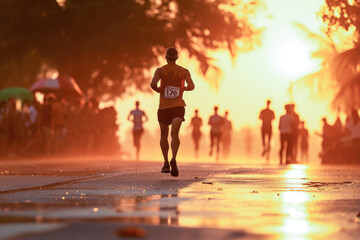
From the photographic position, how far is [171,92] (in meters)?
14.9

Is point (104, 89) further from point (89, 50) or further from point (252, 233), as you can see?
point (252, 233)

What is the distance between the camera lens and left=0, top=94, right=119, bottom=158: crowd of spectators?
26.8 metres

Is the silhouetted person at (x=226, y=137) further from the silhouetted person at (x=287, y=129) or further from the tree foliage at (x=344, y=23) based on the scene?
the tree foliage at (x=344, y=23)

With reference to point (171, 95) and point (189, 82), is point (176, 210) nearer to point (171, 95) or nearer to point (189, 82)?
point (171, 95)

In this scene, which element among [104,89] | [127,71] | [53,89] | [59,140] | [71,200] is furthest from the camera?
[104,89]

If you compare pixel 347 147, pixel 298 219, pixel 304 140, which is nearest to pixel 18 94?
pixel 304 140

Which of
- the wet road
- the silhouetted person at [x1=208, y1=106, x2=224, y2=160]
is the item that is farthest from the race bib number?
the silhouetted person at [x1=208, y1=106, x2=224, y2=160]

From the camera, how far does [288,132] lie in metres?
→ 28.0

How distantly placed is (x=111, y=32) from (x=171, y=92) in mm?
25454

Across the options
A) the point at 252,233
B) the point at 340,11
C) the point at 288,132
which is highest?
the point at 340,11

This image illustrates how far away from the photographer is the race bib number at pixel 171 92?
48.8ft

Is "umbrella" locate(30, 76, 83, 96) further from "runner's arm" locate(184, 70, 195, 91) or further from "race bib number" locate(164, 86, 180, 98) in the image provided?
"race bib number" locate(164, 86, 180, 98)

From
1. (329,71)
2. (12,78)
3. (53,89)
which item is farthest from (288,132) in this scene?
(12,78)

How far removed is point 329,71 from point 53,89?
1507 centimetres
